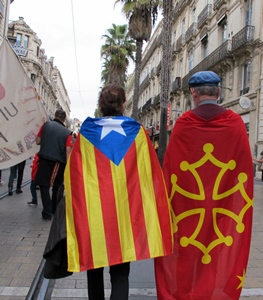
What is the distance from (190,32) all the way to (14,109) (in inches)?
1005

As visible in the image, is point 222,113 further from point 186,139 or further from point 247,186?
point 247,186

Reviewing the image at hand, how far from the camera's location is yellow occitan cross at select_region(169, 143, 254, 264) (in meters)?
2.29

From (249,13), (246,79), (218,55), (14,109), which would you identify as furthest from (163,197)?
(218,55)

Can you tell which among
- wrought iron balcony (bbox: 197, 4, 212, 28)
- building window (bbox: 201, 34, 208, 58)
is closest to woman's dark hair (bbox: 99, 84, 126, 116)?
wrought iron balcony (bbox: 197, 4, 212, 28)

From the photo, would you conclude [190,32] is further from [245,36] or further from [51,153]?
[51,153]

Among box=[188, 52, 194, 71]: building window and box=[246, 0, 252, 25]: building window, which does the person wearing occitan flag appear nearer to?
box=[246, 0, 252, 25]: building window

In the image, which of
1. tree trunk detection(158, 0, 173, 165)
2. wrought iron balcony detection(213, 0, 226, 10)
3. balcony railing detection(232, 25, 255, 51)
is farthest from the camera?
wrought iron balcony detection(213, 0, 226, 10)

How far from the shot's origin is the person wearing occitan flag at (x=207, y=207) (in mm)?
2275

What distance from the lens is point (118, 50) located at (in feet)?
92.0

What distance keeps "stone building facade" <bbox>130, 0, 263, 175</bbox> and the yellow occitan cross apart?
14795mm

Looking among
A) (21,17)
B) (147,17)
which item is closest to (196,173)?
(147,17)

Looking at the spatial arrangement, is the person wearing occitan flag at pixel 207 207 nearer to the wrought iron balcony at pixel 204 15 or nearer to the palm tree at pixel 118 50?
the wrought iron balcony at pixel 204 15

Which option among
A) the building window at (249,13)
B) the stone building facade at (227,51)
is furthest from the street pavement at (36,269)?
the building window at (249,13)

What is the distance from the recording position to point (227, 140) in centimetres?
227
